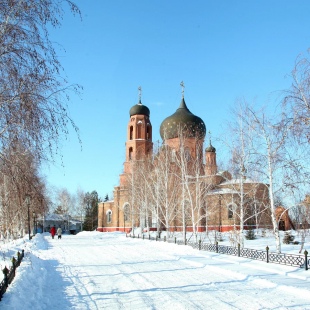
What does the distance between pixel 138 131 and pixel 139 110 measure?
9.09ft

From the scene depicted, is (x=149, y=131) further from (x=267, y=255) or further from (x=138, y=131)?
(x=267, y=255)

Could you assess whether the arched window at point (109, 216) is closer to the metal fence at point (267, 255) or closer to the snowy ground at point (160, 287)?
the metal fence at point (267, 255)

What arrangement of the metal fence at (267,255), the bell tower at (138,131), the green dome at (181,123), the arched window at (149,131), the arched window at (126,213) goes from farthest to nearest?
the arched window at (149,131) → the arched window at (126,213) → the bell tower at (138,131) → the green dome at (181,123) → the metal fence at (267,255)

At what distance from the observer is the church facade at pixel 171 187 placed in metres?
30.4

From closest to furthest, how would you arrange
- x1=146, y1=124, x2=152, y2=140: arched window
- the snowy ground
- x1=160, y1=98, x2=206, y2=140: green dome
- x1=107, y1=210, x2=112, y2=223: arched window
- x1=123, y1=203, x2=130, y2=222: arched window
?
1. the snowy ground
2. x1=160, y1=98, x2=206, y2=140: green dome
3. x1=123, y1=203, x2=130, y2=222: arched window
4. x1=146, y1=124, x2=152, y2=140: arched window
5. x1=107, y1=210, x2=112, y2=223: arched window

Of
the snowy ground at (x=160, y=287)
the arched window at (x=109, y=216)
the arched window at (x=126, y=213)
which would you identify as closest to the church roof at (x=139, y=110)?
the arched window at (x=126, y=213)

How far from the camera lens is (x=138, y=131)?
1822 inches

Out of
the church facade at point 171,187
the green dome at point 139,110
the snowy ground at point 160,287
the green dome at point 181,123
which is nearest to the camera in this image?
the snowy ground at point 160,287

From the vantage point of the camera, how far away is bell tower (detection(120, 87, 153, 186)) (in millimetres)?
45875

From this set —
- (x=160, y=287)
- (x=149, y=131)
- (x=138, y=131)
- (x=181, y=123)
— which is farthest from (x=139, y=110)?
(x=160, y=287)

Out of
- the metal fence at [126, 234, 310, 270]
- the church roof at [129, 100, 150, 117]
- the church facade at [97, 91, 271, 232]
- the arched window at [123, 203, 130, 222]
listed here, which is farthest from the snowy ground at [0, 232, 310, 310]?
the church roof at [129, 100, 150, 117]

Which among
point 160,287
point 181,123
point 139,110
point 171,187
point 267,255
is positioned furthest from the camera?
point 139,110

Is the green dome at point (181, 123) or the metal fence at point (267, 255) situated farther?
Result: the green dome at point (181, 123)

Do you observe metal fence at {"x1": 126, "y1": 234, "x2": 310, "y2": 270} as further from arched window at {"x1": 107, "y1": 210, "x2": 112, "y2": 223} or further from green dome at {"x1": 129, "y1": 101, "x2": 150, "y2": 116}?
arched window at {"x1": 107, "y1": 210, "x2": 112, "y2": 223}
